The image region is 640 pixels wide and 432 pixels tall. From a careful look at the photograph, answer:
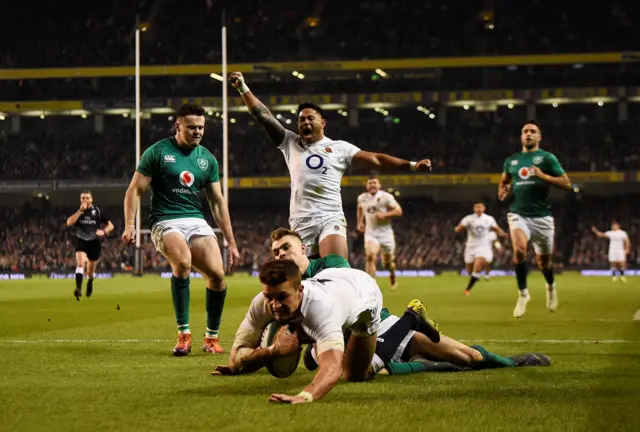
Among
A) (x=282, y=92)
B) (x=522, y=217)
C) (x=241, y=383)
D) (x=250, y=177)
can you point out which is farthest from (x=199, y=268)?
(x=282, y=92)

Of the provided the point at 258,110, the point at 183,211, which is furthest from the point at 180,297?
the point at 258,110

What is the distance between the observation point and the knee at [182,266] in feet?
30.1

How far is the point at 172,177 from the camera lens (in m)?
9.40

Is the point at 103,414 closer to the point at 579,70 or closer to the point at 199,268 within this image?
the point at 199,268

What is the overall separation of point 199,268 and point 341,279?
352cm

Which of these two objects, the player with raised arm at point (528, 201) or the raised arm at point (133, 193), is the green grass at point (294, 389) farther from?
the player with raised arm at point (528, 201)

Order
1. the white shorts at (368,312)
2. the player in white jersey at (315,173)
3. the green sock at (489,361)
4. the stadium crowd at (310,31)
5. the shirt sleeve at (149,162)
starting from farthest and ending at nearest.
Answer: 1. the stadium crowd at (310,31)
2. the player in white jersey at (315,173)
3. the shirt sleeve at (149,162)
4. the green sock at (489,361)
5. the white shorts at (368,312)

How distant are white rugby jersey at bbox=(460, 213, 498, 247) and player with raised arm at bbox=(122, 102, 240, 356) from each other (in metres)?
16.3

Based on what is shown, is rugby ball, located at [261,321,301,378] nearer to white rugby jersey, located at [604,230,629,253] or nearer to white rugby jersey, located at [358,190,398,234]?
white rugby jersey, located at [358,190,398,234]

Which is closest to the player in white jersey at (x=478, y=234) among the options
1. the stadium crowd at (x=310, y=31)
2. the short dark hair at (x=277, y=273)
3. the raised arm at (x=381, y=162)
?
the raised arm at (x=381, y=162)

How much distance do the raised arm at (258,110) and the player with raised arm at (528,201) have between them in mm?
4862

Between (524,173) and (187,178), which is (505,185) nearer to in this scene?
(524,173)

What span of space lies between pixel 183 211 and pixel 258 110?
125 cm

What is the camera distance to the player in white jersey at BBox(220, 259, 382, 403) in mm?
5539
